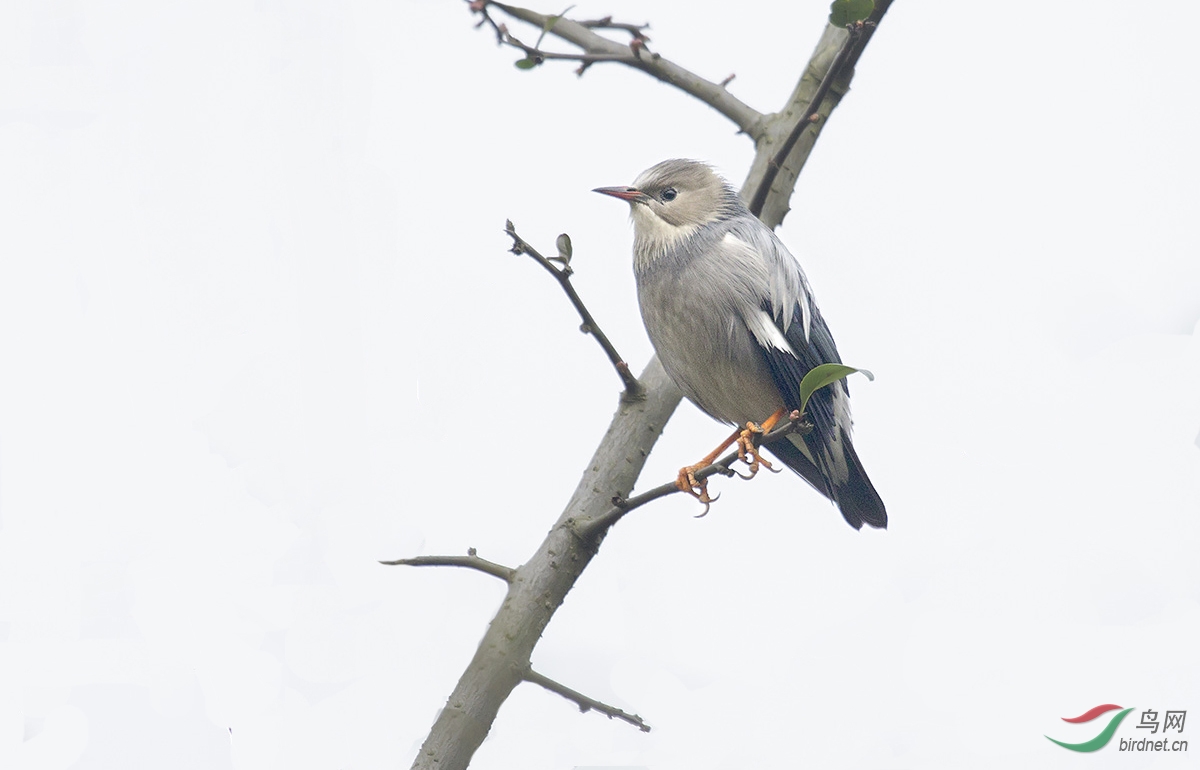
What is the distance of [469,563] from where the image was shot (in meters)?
3.09

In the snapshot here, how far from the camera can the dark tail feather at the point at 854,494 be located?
3785mm

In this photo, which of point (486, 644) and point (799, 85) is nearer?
point (486, 644)

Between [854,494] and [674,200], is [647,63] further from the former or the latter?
[854,494]

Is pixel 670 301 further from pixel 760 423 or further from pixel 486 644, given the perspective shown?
pixel 486 644

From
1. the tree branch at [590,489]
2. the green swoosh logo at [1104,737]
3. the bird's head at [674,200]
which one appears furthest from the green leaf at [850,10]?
the green swoosh logo at [1104,737]

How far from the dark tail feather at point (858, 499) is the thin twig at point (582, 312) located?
0.91 m

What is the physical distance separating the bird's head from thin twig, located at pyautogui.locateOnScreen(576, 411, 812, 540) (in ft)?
3.86

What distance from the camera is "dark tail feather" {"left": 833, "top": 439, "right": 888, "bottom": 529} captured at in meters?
3.79

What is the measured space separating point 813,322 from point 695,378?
1.78 ft

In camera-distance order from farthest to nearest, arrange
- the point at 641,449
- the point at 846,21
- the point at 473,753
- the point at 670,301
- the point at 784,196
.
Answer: the point at 784,196
the point at 670,301
the point at 641,449
the point at 473,753
the point at 846,21

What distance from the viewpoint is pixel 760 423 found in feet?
12.5

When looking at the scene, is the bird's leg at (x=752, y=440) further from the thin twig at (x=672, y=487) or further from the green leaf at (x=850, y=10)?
the green leaf at (x=850, y=10)

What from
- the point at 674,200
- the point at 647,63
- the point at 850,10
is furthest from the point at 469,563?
the point at 647,63

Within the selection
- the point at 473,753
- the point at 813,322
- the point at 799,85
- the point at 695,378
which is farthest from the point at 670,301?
the point at 473,753
